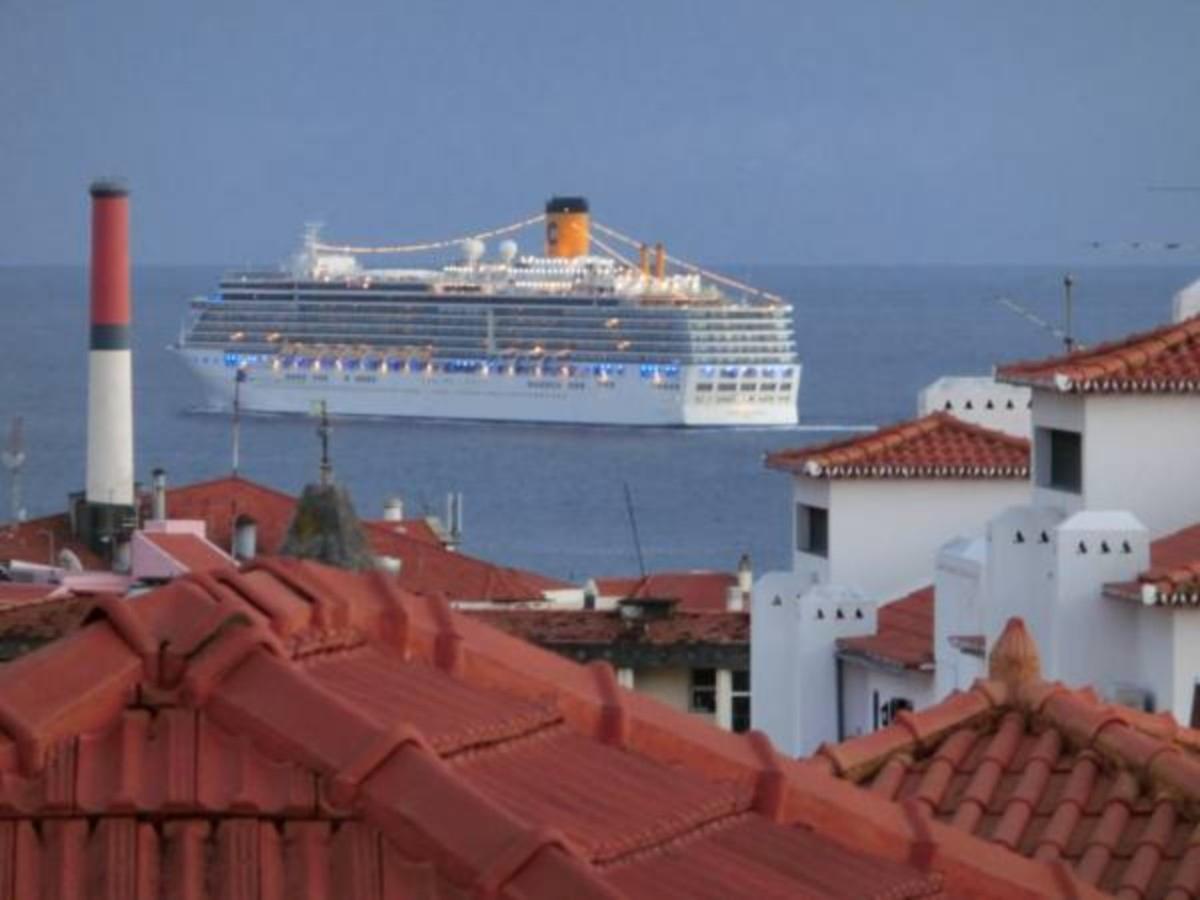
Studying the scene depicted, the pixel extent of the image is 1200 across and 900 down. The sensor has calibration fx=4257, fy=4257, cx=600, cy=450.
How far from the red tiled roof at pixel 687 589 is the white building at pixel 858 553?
566 inches

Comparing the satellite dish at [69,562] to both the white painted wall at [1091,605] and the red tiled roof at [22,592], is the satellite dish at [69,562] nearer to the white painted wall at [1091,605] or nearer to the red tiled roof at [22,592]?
the red tiled roof at [22,592]

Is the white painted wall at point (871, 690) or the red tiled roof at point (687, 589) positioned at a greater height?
the white painted wall at point (871, 690)

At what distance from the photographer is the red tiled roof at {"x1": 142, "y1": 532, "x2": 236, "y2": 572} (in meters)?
31.1

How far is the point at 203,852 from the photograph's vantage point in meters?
4.11

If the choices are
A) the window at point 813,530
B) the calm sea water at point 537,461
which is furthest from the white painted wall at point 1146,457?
the calm sea water at point 537,461

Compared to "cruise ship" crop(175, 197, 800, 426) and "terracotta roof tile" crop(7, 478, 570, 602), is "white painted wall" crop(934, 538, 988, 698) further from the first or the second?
"cruise ship" crop(175, 197, 800, 426)

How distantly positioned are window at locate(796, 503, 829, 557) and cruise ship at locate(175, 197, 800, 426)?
93718 millimetres

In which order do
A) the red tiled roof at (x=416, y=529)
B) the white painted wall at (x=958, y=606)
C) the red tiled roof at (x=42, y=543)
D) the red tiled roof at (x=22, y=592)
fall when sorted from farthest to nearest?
1. the red tiled roof at (x=42, y=543)
2. the red tiled roof at (x=416, y=529)
3. the red tiled roof at (x=22, y=592)
4. the white painted wall at (x=958, y=606)

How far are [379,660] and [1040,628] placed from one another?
29.8 ft

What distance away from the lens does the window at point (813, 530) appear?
1809cm

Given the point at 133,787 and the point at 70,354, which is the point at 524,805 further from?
the point at 70,354

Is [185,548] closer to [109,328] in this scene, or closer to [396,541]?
[396,541]

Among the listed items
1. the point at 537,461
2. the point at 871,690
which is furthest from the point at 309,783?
the point at 537,461

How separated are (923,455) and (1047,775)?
11.7 meters
